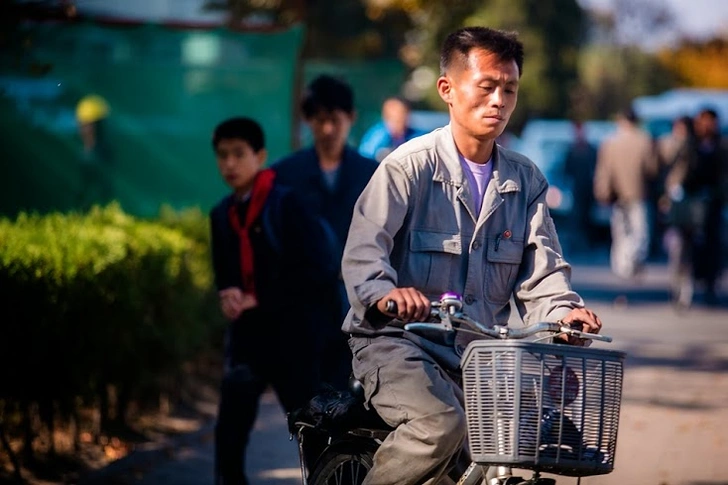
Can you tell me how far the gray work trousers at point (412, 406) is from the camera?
4164 mm

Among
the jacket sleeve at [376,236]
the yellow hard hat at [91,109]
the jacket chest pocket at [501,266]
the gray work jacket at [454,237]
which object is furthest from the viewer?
the yellow hard hat at [91,109]

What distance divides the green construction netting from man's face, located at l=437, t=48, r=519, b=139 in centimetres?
744

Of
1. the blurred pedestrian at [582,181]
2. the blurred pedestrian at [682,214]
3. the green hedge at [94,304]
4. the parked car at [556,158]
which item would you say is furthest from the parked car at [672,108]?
the green hedge at [94,304]

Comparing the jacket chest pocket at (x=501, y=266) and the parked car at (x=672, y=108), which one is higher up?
the parked car at (x=672, y=108)

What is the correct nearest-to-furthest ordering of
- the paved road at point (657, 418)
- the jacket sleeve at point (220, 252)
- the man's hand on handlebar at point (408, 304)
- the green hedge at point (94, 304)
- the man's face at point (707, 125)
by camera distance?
the man's hand on handlebar at point (408, 304)
the jacket sleeve at point (220, 252)
the green hedge at point (94, 304)
the paved road at point (657, 418)
the man's face at point (707, 125)

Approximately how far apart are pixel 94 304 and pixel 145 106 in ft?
17.0

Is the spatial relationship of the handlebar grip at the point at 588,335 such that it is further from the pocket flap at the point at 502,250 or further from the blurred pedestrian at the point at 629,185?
the blurred pedestrian at the point at 629,185

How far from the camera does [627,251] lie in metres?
19.0

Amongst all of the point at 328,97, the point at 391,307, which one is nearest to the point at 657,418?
the point at 328,97

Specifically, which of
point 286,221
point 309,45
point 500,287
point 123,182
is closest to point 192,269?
point 123,182

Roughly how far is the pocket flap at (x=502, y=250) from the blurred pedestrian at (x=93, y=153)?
25.1ft

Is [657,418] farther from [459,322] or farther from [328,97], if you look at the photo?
[459,322]

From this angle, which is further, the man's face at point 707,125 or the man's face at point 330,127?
the man's face at point 707,125

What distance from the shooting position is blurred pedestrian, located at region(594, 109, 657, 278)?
1852 centimetres
